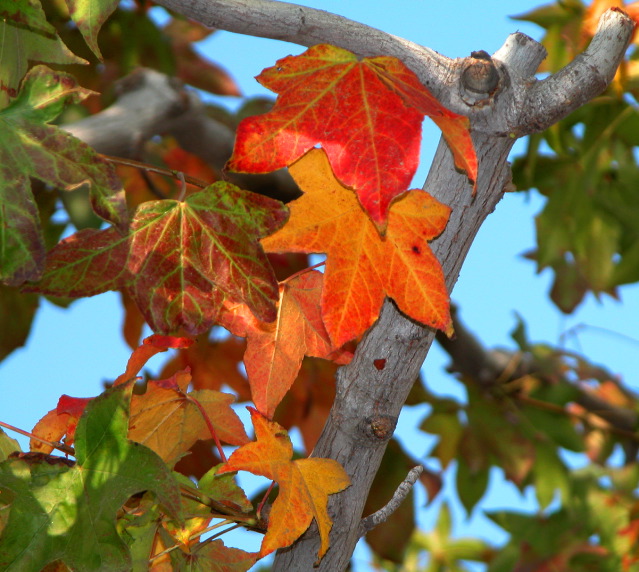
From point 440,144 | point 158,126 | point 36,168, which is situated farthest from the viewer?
point 158,126

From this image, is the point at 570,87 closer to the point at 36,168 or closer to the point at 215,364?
the point at 36,168

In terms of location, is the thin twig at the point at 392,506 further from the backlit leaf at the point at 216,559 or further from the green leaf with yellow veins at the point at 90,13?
the green leaf with yellow veins at the point at 90,13

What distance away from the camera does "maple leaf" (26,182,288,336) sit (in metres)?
0.52

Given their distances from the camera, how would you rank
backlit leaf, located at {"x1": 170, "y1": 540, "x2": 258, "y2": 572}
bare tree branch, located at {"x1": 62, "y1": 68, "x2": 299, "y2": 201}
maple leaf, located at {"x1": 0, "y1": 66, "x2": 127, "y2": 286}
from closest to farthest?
1. maple leaf, located at {"x1": 0, "y1": 66, "x2": 127, "y2": 286}
2. backlit leaf, located at {"x1": 170, "y1": 540, "x2": 258, "y2": 572}
3. bare tree branch, located at {"x1": 62, "y1": 68, "x2": 299, "y2": 201}

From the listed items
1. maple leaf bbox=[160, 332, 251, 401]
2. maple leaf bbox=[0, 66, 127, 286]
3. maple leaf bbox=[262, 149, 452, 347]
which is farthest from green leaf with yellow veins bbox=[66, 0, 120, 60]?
A: maple leaf bbox=[160, 332, 251, 401]

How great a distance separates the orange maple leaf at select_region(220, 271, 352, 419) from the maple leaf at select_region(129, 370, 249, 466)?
0.18 feet

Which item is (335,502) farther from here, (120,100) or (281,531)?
(120,100)

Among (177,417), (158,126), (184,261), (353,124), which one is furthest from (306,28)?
(158,126)

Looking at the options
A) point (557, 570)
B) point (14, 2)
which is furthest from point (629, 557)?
point (14, 2)

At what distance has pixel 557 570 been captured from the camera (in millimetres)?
1702

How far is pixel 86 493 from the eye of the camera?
500 millimetres

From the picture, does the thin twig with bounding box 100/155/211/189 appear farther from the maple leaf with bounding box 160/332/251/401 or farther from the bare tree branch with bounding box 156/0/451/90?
the maple leaf with bounding box 160/332/251/401

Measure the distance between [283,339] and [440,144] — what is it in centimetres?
21

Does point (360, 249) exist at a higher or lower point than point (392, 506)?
higher
